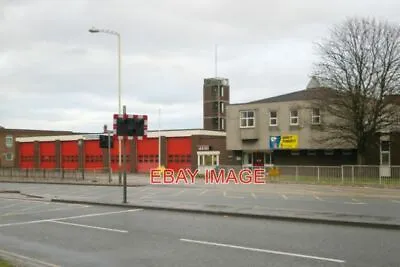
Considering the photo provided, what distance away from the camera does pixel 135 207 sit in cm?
2084

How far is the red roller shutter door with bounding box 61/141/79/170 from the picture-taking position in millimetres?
73125

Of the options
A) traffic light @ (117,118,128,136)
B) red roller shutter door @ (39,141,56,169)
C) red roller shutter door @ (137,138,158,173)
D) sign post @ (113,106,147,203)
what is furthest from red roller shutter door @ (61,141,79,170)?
traffic light @ (117,118,128,136)

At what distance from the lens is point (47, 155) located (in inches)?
3066

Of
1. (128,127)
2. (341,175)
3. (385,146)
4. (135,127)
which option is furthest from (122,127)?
(385,146)

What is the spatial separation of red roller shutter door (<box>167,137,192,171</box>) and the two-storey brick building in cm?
771

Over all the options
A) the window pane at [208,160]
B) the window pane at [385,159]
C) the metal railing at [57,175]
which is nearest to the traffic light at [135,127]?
the metal railing at [57,175]

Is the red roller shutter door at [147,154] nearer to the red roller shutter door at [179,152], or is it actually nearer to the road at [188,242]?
the red roller shutter door at [179,152]

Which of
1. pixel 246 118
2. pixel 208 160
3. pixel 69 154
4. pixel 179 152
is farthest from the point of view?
pixel 69 154

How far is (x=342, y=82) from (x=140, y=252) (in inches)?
1391

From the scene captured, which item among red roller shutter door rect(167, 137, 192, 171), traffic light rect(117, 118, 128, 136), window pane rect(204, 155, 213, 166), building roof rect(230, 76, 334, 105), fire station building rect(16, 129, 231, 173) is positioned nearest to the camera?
traffic light rect(117, 118, 128, 136)

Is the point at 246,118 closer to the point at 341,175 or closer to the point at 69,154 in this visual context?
the point at 341,175

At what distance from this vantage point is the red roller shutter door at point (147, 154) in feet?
207

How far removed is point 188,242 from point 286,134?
39.1m

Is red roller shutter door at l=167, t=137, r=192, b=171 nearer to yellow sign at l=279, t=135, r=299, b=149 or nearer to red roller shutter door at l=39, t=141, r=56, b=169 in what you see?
yellow sign at l=279, t=135, r=299, b=149
